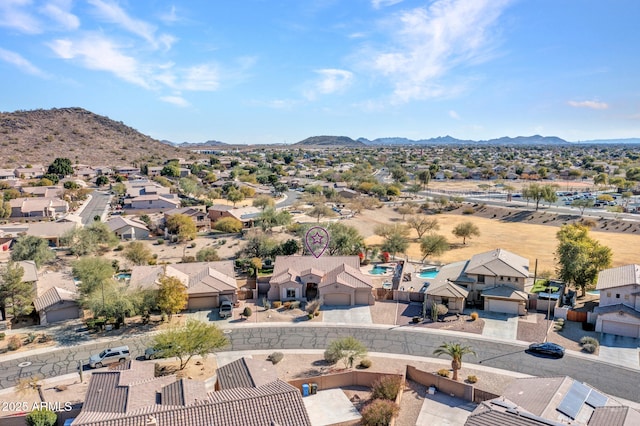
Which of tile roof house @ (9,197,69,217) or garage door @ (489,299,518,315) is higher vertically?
tile roof house @ (9,197,69,217)

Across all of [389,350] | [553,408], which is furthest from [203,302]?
[553,408]

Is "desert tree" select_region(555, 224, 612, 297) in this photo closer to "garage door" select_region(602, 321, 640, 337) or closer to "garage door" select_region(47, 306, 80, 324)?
"garage door" select_region(602, 321, 640, 337)

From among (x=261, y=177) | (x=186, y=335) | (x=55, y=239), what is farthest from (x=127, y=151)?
(x=186, y=335)

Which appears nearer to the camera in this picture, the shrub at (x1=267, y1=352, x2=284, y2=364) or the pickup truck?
the shrub at (x1=267, y1=352, x2=284, y2=364)

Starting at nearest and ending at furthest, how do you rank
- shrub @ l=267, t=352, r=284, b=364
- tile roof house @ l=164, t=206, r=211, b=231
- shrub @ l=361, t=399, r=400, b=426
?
shrub @ l=361, t=399, r=400, b=426
shrub @ l=267, t=352, r=284, b=364
tile roof house @ l=164, t=206, r=211, b=231

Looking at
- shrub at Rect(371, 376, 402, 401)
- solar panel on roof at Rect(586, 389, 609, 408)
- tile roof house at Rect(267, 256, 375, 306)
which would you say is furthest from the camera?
tile roof house at Rect(267, 256, 375, 306)

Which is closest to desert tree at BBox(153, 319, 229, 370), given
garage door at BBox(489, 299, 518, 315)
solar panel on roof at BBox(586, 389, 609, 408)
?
solar panel on roof at BBox(586, 389, 609, 408)

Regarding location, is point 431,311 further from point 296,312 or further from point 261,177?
point 261,177
